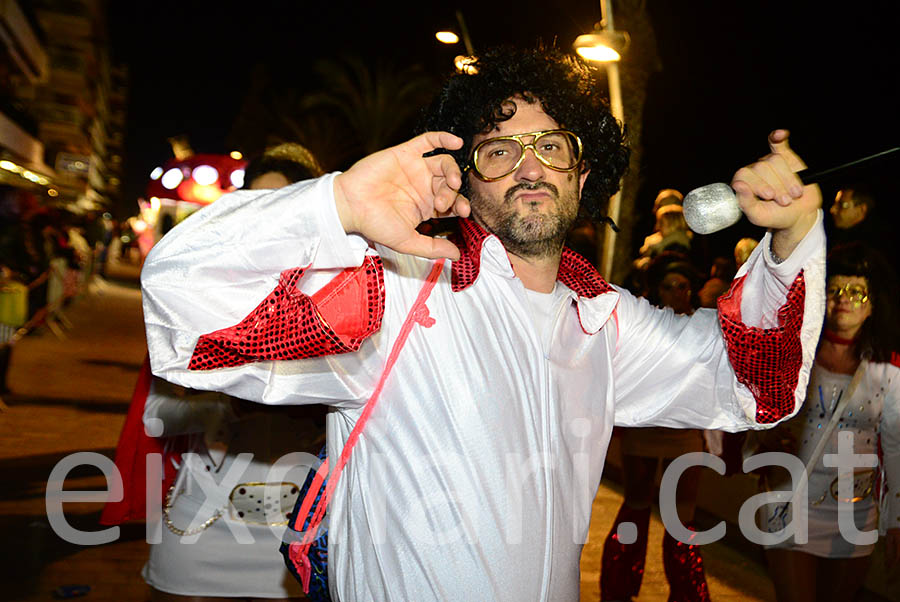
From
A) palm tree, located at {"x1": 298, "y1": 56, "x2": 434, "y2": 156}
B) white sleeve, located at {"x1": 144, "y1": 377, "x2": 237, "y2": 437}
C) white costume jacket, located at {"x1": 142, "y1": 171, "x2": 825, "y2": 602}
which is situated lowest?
white sleeve, located at {"x1": 144, "y1": 377, "x2": 237, "y2": 437}

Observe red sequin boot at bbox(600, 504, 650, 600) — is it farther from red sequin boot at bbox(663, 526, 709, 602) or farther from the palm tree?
the palm tree

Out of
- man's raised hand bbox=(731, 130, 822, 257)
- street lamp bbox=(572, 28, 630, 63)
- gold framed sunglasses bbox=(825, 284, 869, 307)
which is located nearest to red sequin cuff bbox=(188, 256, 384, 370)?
man's raised hand bbox=(731, 130, 822, 257)

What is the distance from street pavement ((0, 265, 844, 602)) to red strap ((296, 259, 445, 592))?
3136 mm

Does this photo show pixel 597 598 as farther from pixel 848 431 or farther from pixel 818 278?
pixel 818 278

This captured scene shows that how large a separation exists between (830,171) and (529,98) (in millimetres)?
1115

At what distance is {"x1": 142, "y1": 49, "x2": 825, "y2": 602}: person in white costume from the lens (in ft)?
5.82

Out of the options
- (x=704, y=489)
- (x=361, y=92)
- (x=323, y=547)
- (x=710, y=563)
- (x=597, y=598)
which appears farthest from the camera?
(x=361, y=92)

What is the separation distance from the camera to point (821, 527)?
3.96m

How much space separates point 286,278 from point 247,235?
13 centimetres

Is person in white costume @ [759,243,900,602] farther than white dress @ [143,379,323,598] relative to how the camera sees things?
Yes

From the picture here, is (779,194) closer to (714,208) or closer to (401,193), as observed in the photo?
(714,208)

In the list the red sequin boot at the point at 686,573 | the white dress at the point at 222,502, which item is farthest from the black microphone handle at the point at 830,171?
the red sequin boot at the point at 686,573

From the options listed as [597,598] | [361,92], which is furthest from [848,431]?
[361,92]

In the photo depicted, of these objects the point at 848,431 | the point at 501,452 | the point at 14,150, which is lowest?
the point at 848,431
